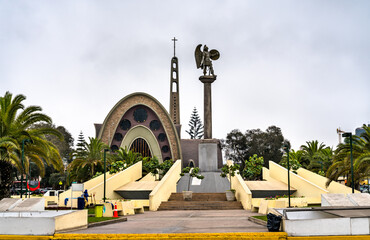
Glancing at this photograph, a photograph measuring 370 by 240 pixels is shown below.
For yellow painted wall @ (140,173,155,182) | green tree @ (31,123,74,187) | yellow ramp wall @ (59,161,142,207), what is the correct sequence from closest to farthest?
yellow ramp wall @ (59,161,142,207) < yellow painted wall @ (140,173,155,182) < green tree @ (31,123,74,187)

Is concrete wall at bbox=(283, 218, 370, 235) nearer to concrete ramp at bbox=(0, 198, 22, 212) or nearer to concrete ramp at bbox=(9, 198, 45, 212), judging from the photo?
concrete ramp at bbox=(9, 198, 45, 212)

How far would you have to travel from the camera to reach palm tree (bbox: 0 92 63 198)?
62.4ft

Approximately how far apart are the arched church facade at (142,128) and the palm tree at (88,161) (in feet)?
47.1

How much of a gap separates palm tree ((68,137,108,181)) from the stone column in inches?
428

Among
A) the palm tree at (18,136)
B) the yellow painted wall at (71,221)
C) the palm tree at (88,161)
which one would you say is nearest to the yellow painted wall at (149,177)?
the palm tree at (88,161)

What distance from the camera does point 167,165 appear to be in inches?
1551

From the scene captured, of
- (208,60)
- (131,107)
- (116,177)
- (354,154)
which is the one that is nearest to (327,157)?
(208,60)

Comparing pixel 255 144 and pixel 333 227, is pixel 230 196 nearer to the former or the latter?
pixel 333 227

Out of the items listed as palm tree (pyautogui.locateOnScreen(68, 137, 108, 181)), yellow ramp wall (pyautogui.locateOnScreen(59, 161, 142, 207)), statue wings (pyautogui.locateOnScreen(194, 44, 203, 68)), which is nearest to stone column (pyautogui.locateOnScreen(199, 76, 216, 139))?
statue wings (pyautogui.locateOnScreen(194, 44, 203, 68))

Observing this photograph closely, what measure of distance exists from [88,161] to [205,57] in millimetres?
15900

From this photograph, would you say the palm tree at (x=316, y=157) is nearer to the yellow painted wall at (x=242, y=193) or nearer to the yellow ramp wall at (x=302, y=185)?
the yellow ramp wall at (x=302, y=185)

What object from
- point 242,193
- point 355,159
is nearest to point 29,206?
point 242,193

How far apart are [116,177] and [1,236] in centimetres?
2075

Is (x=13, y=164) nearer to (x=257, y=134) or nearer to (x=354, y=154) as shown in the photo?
(x=354, y=154)
